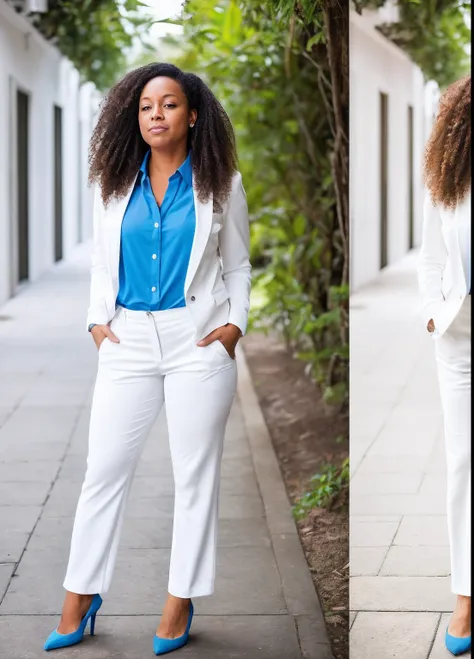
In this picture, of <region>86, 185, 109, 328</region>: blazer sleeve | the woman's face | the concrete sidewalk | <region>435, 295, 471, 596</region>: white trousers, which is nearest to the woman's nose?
the woman's face

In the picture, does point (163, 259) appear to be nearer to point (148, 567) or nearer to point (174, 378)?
point (174, 378)

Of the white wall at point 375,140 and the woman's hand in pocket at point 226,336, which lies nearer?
the white wall at point 375,140

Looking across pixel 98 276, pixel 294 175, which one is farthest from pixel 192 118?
pixel 294 175

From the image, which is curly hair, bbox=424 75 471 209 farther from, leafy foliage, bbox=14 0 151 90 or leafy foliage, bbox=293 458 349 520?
leafy foliage, bbox=293 458 349 520

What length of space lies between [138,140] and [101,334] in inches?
17.3

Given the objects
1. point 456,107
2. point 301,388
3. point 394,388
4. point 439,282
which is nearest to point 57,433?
point 394,388

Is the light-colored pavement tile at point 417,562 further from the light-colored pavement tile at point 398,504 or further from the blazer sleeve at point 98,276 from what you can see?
the blazer sleeve at point 98,276

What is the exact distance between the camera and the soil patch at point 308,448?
9.16ft

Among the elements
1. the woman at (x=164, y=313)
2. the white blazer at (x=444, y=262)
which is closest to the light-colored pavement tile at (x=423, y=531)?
the white blazer at (x=444, y=262)

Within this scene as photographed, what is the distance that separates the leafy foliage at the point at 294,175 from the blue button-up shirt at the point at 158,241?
151 centimetres

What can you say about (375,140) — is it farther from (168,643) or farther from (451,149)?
(168,643)

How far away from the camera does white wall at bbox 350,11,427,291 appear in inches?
77.5

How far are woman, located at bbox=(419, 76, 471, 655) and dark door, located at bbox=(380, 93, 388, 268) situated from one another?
0.79 feet

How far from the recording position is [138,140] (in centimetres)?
238
